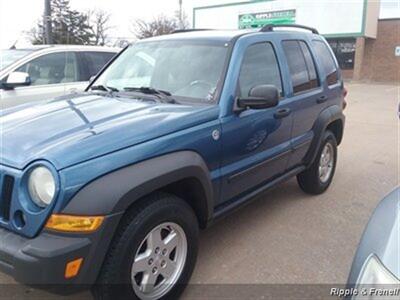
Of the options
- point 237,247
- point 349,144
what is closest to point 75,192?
point 237,247

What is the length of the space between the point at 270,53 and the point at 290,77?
35 cm

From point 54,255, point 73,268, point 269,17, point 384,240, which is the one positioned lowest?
point 73,268

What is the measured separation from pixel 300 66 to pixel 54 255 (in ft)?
10.5

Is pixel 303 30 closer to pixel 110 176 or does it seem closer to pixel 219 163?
pixel 219 163

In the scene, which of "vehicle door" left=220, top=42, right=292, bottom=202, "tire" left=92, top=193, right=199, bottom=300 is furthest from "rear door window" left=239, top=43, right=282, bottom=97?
"tire" left=92, top=193, right=199, bottom=300

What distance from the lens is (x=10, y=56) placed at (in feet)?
21.4

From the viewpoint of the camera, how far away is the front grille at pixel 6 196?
8.00 feet

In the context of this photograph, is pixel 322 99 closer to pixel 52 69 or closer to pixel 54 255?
pixel 54 255

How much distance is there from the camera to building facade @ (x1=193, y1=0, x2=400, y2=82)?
1081 inches

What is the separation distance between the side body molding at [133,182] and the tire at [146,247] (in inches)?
5.3

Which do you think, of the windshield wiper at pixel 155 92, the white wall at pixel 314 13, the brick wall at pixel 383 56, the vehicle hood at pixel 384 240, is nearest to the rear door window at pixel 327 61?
the windshield wiper at pixel 155 92

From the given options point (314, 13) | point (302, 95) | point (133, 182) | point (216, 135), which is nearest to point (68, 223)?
point (133, 182)

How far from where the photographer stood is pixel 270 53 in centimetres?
405

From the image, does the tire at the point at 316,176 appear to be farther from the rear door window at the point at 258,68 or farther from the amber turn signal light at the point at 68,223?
the amber turn signal light at the point at 68,223
